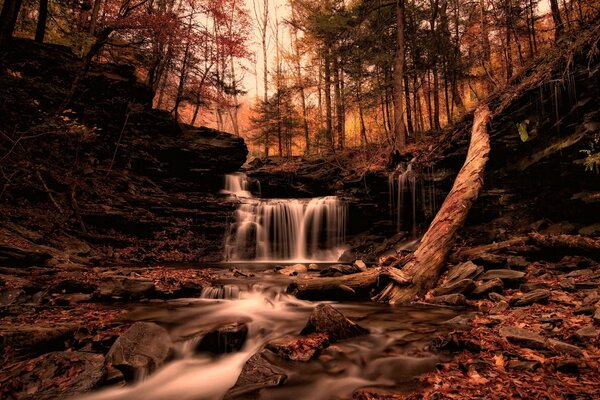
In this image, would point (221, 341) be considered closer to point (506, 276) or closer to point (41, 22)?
point (506, 276)

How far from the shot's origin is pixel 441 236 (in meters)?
7.34

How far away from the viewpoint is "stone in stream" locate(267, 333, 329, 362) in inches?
152

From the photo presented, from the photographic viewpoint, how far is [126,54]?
1806 centimetres

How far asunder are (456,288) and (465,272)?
0.70 m

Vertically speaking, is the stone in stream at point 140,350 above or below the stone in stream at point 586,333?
below

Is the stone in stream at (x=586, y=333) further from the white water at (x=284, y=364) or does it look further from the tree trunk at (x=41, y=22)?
the tree trunk at (x=41, y=22)

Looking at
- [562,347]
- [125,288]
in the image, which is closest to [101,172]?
A: [125,288]

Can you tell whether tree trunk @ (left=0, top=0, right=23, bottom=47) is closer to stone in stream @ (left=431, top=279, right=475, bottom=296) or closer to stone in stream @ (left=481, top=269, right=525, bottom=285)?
stone in stream @ (left=431, top=279, right=475, bottom=296)

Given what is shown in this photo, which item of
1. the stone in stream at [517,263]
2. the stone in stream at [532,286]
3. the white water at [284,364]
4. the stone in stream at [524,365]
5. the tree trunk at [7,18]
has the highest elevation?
the tree trunk at [7,18]

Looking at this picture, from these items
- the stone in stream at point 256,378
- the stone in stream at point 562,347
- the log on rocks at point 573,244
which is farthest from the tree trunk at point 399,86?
the stone in stream at point 256,378

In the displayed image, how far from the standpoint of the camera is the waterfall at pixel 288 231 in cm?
1430

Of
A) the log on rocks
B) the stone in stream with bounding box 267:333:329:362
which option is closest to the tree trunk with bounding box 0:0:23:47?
the stone in stream with bounding box 267:333:329:362

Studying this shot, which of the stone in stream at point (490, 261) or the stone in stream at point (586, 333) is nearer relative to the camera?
the stone in stream at point (586, 333)

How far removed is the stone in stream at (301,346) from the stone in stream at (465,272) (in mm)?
3554
